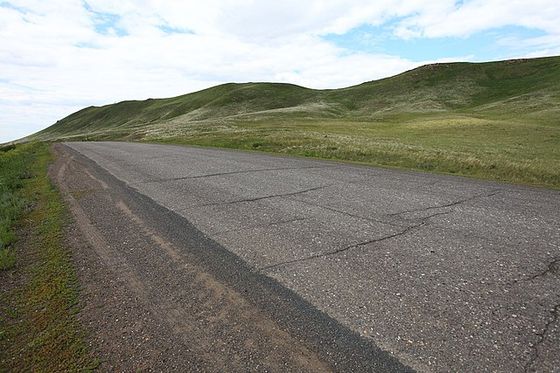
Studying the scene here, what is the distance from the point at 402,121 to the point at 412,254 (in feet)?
181

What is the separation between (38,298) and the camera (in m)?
4.78

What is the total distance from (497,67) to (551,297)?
12269 centimetres

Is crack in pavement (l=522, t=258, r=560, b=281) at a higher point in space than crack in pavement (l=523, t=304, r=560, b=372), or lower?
lower

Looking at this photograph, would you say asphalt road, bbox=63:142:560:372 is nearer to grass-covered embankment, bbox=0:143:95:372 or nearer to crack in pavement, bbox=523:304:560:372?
crack in pavement, bbox=523:304:560:372

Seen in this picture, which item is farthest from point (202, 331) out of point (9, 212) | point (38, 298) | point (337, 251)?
point (9, 212)

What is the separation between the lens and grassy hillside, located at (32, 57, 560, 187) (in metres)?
20.8

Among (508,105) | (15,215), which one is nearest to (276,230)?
(15,215)

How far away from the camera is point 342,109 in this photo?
89125 mm

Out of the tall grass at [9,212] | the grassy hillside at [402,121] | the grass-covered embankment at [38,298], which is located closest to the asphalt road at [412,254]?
the grass-covered embankment at [38,298]

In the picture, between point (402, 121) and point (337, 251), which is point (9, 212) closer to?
point (337, 251)

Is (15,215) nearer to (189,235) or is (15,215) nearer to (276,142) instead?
(189,235)

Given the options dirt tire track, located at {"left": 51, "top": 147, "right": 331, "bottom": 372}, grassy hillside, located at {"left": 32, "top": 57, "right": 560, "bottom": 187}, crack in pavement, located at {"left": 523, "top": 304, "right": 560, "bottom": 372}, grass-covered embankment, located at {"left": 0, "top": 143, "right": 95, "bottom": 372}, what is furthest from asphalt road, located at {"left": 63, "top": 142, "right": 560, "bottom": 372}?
grassy hillside, located at {"left": 32, "top": 57, "right": 560, "bottom": 187}

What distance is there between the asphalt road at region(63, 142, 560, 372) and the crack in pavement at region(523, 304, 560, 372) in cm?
1

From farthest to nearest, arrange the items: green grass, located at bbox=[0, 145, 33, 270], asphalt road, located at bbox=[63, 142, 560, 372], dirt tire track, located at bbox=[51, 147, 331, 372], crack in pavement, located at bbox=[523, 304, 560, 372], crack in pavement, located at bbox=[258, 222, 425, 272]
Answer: green grass, located at bbox=[0, 145, 33, 270]
crack in pavement, located at bbox=[258, 222, 425, 272]
asphalt road, located at bbox=[63, 142, 560, 372]
dirt tire track, located at bbox=[51, 147, 331, 372]
crack in pavement, located at bbox=[523, 304, 560, 372]
